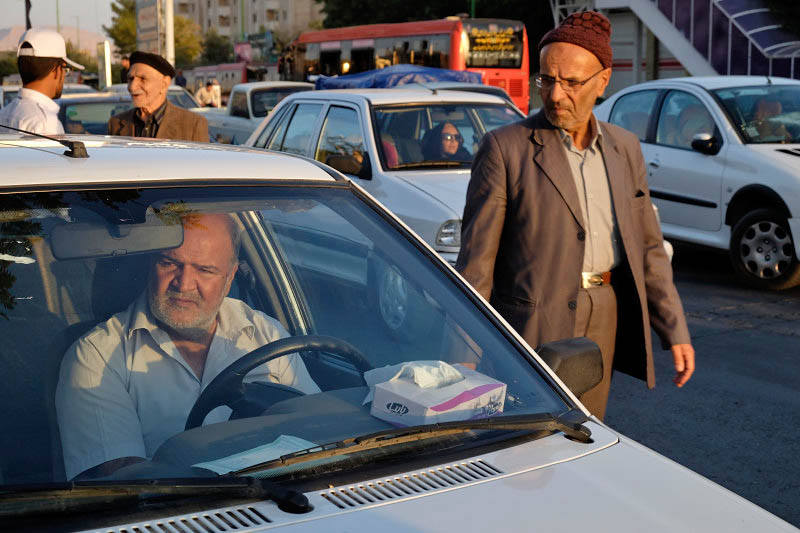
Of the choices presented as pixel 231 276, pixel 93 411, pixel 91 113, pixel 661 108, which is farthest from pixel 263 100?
pixel 93 411

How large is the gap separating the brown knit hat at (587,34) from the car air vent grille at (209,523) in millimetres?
2141

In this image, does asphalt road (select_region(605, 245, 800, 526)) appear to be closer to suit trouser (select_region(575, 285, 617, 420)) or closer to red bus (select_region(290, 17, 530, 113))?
suit trouser (select_region(575, 285, 617, 420))

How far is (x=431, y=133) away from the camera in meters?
8.41

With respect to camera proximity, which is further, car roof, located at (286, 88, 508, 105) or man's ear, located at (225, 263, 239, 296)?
car roof, located at (286, 88, 508, 105)

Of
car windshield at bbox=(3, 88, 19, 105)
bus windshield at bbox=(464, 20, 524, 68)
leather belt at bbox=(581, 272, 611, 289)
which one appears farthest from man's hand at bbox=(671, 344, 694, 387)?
bus windshield at bbox=(464, 20, 524, 68)

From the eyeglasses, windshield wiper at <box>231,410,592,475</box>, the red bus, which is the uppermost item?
the red bus

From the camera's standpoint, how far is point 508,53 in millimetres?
27500

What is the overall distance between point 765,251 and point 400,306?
7284mm

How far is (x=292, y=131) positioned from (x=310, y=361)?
669 cm

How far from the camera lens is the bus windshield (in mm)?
26672

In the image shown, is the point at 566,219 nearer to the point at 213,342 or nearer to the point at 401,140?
the point at 213,342

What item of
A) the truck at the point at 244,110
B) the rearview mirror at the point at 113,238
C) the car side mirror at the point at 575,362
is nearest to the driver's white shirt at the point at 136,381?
the rearview mirror at the point at 113,238

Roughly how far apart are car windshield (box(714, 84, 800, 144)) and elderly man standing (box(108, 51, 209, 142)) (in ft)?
17.6

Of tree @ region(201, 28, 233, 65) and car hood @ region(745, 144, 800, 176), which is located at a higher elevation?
tree @ region(201, 28, 233, 65)
